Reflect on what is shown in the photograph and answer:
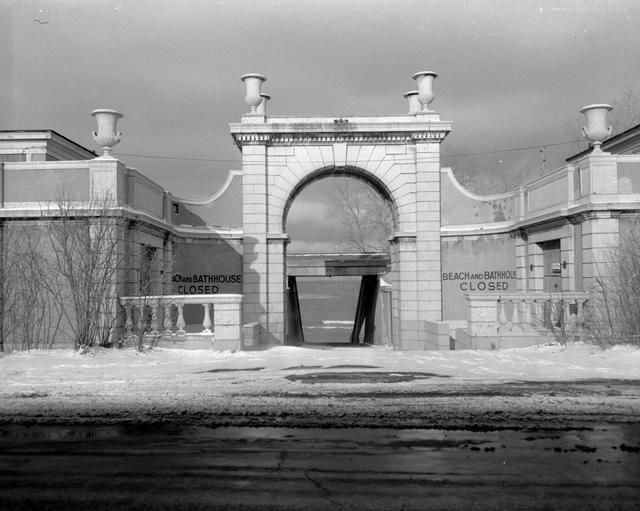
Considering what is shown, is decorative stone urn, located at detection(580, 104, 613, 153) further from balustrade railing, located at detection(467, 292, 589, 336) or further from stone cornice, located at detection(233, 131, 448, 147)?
stone cornice, located at detection(233, 131, 448, 147)

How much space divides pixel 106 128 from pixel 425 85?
990 centimetres

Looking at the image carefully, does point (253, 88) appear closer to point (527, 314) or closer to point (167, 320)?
point (167, 320)

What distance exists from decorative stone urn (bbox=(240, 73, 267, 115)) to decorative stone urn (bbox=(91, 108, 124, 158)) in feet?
17.4

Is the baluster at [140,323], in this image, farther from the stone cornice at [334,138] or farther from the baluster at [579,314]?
the baluster at [579,314]

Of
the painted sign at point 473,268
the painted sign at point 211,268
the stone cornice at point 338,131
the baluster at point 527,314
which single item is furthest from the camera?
the painted sign at point 211,268

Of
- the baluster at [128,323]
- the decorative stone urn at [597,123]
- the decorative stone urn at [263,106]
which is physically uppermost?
the decorative stone urn at [263,106]

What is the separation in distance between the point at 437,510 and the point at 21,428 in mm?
4686

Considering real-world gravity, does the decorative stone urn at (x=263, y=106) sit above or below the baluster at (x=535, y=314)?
above

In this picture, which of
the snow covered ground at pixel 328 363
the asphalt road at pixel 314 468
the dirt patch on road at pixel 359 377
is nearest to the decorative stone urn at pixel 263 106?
the snow covered ground at pixel 328 363

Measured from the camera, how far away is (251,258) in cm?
1884

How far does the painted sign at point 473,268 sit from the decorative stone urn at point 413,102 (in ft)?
15.8

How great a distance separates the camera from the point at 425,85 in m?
18.9

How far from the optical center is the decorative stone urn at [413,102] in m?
19.2

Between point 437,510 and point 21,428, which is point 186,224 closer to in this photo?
point 21,428
